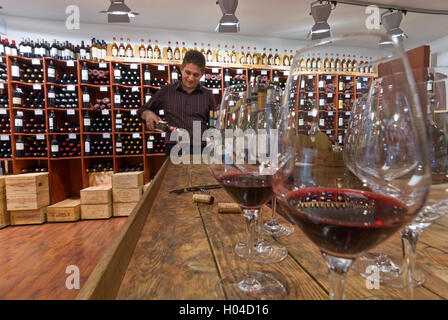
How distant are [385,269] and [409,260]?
112 mm

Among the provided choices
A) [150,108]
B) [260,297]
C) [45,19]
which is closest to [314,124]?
[260,297]

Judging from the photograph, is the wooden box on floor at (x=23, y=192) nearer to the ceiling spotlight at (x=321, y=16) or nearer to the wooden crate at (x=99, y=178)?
the wooden crate at (x=99, y=178)

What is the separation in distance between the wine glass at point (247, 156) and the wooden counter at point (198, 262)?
0.04 metres

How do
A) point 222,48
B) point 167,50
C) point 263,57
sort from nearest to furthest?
1. point 167,50
2. point 263,57
3. point 222,48

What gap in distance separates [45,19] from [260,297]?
18.9ft

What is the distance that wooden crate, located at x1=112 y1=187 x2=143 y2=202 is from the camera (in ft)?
12.6

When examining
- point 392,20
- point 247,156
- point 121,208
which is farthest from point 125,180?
point 392,20

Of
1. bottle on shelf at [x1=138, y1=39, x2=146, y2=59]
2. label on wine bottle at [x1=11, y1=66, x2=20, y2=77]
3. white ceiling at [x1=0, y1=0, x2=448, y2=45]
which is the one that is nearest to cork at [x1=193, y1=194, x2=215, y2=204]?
white ceiling at [x1=0, y1=0, x2=448, y2=45]

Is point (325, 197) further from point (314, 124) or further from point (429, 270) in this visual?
point (429, 270)

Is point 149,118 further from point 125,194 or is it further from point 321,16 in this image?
point 321,16

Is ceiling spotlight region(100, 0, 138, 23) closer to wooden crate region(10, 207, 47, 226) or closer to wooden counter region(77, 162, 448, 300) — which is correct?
wooden crate region(10, 207, 47, 226)

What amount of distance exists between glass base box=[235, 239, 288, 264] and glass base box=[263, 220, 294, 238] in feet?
0.18

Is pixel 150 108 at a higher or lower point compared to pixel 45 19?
lower

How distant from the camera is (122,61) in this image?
14.2ft
